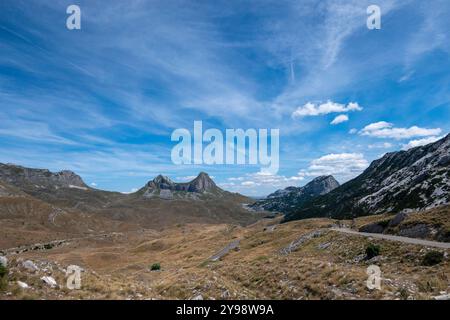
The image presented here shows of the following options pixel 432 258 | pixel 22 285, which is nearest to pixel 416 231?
pixel 432 258

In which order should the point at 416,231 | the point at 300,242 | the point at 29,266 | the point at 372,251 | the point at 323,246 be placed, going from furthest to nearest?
the point at 300,242 < the point at 323,246 < the point at 416,231 < the point at 372,251 < the point at 29,266

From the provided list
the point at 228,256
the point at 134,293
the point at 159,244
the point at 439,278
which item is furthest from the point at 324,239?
the point at 159,244

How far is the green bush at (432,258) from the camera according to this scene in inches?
1163

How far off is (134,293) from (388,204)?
157 metres

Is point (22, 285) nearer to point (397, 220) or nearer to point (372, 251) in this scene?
point (372, 251)

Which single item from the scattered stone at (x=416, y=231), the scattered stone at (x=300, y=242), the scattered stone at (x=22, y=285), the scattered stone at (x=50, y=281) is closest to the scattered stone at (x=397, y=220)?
the scattered stone at (x=416, y=231)

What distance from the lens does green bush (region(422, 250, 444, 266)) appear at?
29531 mm

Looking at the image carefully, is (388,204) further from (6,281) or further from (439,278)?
(6,281)

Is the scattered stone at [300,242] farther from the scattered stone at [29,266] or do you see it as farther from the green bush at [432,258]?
the scattered stone at [29,266]

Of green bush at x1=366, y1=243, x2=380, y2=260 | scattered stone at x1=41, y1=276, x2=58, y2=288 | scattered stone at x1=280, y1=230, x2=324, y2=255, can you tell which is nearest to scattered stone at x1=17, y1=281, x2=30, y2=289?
scattered stone at x1=41, y1=276, x2=58, y2=288

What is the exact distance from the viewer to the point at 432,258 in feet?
98.4

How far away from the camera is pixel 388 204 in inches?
5901

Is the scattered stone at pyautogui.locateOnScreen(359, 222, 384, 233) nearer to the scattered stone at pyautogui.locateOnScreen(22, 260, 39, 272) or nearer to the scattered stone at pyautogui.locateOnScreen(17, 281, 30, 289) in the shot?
the scattered stone at pyautogui.locateOnScreen(22, 260, 39, 272)

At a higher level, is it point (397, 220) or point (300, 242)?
point (397, 220)
